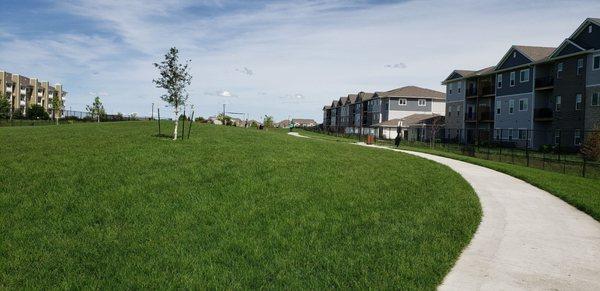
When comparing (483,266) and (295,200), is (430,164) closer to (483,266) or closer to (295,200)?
(295,200)

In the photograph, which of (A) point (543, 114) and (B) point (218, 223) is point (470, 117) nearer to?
(A) point (543, 114)

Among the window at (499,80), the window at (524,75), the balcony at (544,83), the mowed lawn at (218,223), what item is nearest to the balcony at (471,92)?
the window at (499,80)

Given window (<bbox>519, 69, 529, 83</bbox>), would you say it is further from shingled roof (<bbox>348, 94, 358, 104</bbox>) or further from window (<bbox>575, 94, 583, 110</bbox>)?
shingled roof (<bbox>348, 94, 358, 104</bbox>)

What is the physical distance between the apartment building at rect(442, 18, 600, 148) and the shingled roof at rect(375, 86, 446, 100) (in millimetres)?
15618

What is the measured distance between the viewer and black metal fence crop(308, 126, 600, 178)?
2345 cm

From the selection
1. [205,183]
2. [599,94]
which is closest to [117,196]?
[205,183]

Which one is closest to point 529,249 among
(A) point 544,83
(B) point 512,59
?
(A) point 544,83

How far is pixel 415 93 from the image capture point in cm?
7356

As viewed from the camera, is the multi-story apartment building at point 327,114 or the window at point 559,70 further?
the multi-story apartment building at point 327,114

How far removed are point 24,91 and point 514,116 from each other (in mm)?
93926

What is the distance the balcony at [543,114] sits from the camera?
39625 millimetres

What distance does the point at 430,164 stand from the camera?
1867 centimetres

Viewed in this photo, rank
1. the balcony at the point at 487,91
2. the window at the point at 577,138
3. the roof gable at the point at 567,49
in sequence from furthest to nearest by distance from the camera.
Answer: the balcony at the point at 487,91, the roof gable at the point at 567,49, the window at the point at 577,138

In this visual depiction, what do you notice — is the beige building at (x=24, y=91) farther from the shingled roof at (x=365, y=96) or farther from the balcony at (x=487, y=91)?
the balcony at (x=487, y=91)
